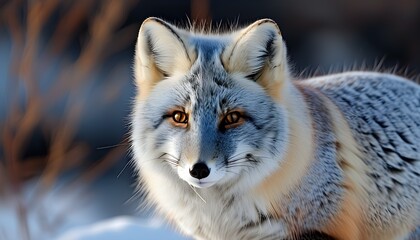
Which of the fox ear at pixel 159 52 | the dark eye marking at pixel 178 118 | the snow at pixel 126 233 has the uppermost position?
the fox ear at pixel 159 52

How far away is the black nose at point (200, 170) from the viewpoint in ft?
11.6

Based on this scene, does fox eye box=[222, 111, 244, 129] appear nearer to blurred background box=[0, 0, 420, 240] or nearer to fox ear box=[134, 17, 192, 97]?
Result: fox ear box=[134, 17, 192, 97]

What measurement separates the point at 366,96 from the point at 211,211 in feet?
3.76

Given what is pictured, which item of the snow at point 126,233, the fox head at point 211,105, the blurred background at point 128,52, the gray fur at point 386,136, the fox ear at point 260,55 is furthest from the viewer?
the blurred background at point 128,52

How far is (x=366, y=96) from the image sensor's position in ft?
15.0

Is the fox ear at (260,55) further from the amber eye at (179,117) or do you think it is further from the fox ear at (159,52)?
the amber eye at (179,117)

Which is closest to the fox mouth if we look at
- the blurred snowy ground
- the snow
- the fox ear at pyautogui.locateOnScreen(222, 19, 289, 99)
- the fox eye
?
the fox eye

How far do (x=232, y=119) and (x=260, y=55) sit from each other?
0.37 m

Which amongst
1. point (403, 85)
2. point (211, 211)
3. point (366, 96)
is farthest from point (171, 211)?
point (403, 85)

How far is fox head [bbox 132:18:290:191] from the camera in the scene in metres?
3.65

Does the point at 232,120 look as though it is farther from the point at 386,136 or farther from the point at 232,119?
the point at 386,136

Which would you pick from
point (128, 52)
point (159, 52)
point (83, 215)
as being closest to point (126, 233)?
point (159, 52)

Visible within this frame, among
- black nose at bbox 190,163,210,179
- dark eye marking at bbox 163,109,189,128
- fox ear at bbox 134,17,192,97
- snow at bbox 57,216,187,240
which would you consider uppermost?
fox ear at bbox 134,17,192,97

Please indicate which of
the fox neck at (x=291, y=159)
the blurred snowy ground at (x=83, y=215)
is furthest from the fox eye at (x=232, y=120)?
the blurred snowy ground at (x=83, y=215)
